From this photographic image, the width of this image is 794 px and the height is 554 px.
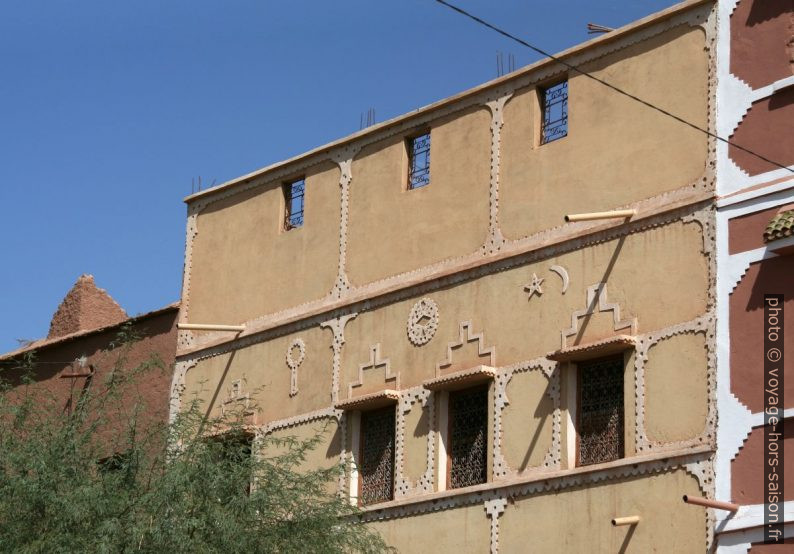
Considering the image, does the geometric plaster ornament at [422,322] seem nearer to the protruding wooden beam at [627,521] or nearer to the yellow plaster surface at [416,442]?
the yellow plaster surface at [416,442]

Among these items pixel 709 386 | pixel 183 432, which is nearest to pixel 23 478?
pixel 183 432

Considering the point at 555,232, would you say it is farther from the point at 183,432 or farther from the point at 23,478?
the point at 23,478

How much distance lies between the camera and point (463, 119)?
21.9 meters

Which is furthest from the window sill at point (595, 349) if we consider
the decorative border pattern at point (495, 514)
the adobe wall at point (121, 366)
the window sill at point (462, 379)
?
the adobe wall at point (121, 366)

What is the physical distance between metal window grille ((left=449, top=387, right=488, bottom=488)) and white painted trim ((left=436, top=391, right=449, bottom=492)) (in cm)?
6

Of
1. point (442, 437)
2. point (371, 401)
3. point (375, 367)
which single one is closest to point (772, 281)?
point (442, 437)

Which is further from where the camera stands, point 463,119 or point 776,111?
point 463,119

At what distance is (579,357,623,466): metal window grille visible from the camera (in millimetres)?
19094

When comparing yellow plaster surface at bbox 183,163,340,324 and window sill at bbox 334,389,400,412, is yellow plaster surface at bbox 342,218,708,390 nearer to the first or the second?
window sill at bbox 334,389,400,412

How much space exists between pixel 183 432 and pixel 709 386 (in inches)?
246

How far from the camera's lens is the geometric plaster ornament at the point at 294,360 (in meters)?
23.1

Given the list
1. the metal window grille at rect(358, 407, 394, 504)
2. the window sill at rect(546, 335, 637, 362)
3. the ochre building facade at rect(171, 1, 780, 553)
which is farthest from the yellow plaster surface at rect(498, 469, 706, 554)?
the metal window grille at rect(358, 407, 394, 504)

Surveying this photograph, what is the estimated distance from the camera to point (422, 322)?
21.6 meters

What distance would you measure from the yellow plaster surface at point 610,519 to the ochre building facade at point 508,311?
22 millimetres
